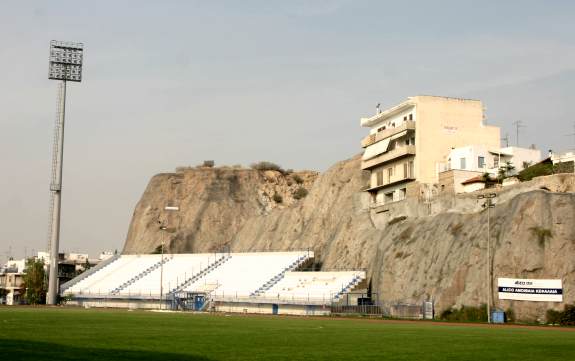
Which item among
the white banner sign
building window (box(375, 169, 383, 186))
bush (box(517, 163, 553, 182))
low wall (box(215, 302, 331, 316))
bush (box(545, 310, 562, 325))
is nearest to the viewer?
bush (box(545, 310, 562, 325))

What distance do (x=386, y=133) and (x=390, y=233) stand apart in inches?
832

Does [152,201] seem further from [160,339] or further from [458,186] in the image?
[160,339]

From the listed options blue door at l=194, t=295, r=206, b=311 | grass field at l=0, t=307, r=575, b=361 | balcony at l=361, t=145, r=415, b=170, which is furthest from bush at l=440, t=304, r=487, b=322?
blue door at l=194, t=295, r=206, b=311

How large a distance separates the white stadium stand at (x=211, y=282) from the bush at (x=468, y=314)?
16.1 m

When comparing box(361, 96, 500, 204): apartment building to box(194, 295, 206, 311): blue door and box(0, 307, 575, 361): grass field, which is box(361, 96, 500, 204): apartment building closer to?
box(194, 295, 206, 311): blue door

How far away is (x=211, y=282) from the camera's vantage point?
325 feet

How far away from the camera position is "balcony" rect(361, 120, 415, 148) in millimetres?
95188

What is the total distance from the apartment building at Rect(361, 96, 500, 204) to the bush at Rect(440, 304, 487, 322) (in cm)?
2808

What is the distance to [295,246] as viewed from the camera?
116 meters

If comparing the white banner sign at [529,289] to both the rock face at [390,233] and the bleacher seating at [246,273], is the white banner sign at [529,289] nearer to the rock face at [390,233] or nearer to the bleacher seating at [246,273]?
the rock face at [390,233]

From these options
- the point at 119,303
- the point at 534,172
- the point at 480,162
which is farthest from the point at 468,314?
the point at 119,303

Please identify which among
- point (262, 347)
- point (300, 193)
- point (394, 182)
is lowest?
point (262, 347)

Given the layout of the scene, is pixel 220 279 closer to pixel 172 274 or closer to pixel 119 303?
pixel 172 274

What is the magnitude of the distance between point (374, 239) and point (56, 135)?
151 feet
